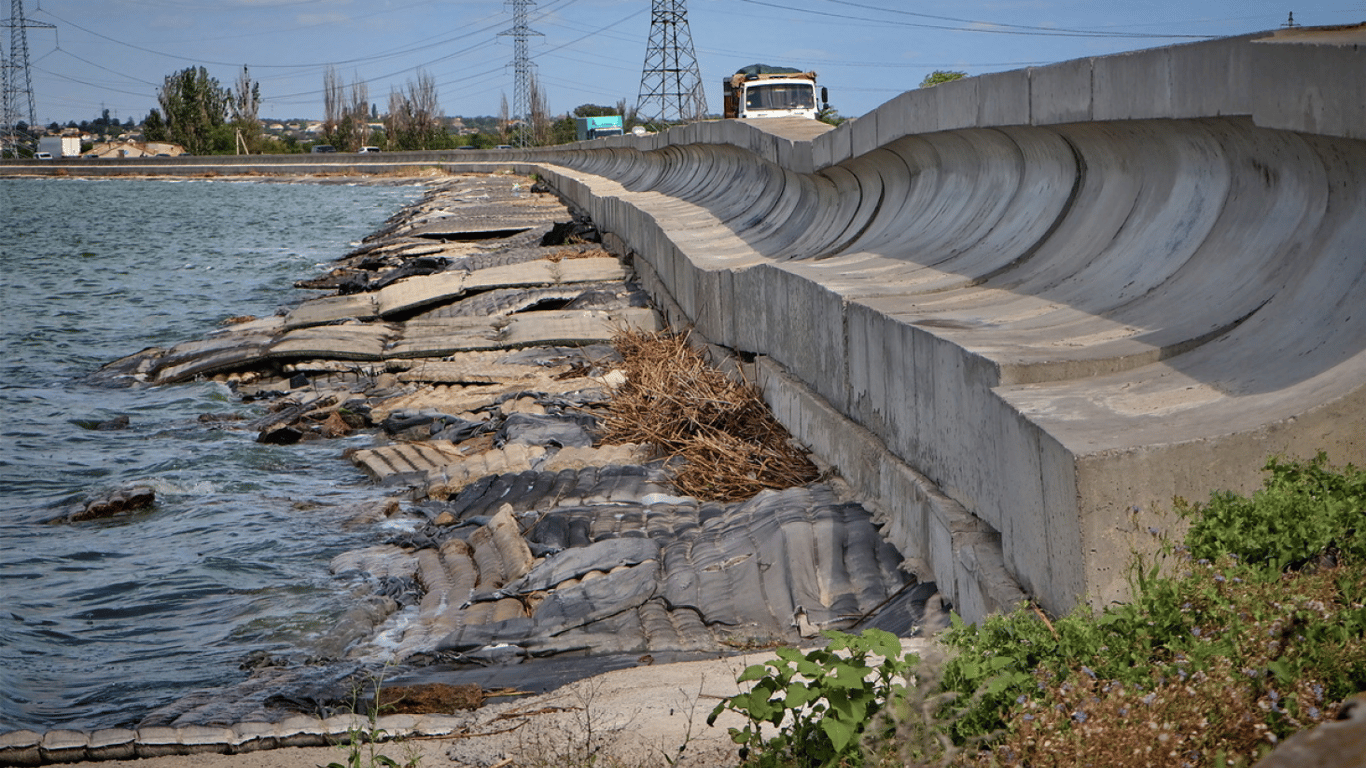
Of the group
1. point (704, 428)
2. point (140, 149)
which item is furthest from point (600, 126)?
point (704, 428)

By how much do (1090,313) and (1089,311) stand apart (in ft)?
0.08

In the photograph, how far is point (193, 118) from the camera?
11988 centimetres

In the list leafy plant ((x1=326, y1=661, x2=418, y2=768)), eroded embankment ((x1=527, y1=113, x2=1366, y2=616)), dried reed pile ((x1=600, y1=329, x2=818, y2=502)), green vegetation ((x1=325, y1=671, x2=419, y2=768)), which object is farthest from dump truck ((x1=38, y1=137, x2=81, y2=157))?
leafy plant ((x1=326, y1=661, x2=418, y2=768))

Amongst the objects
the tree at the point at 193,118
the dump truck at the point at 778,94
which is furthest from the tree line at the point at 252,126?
the dump truck at the point at 778,94

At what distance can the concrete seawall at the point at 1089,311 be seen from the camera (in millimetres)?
2875

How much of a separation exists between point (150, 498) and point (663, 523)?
4.67 metres

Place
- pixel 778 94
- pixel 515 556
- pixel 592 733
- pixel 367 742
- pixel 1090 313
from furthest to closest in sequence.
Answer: pixel 778 94 < pixel 515 556 < pixel 1090 313 < pixel 367 742 < pixel 592 733

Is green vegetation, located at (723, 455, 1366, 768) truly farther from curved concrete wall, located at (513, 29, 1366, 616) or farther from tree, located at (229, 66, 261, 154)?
tree, located at (229, 66, 261, 154)

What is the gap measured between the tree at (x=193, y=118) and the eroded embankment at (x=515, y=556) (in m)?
117

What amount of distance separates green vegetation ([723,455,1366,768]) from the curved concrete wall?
16cm

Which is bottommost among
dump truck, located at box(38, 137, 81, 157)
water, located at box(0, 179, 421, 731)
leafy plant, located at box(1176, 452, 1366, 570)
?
water, located at box(0, 179, 421, 731)

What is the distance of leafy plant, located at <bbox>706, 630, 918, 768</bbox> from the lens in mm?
2600

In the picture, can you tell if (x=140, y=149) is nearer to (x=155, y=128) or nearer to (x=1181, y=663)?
(x=155, y=128)

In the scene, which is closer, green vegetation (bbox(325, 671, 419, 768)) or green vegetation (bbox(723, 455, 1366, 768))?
green vegetation (bbox(723, 455, 1366, 768))
